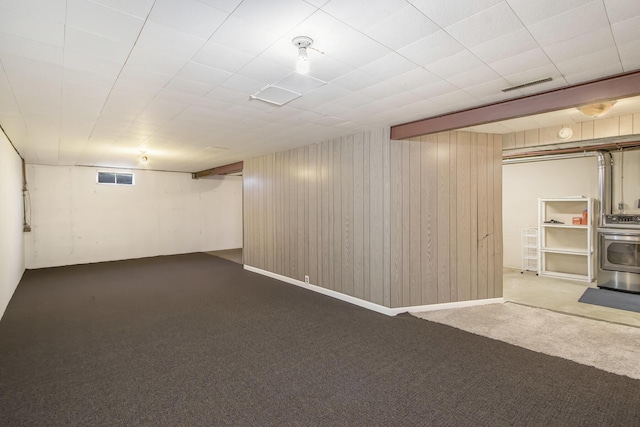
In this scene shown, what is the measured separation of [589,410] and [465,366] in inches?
32.0

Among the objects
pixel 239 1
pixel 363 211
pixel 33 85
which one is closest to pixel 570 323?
pixel 363 211

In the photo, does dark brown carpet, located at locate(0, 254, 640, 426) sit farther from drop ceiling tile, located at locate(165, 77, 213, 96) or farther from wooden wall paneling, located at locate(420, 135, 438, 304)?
drop ceiling tile, located at locate(165, 77, 213, 96)

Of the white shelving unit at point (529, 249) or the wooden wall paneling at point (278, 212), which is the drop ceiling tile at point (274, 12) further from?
the white shelving unit at point (529, 249)

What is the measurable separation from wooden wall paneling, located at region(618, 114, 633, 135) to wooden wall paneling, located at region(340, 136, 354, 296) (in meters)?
3.31

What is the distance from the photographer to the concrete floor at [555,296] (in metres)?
4.00

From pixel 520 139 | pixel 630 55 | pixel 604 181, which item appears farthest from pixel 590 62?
pixel 604 181

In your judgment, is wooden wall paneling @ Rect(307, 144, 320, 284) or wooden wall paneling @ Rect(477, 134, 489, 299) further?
wooden wall paneling @ Rect(307, 144, 320, 284)

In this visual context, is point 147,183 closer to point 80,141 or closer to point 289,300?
point 80,141

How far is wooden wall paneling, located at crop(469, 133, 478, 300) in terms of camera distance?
4.40 metres

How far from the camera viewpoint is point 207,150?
→ 5766 millimetres

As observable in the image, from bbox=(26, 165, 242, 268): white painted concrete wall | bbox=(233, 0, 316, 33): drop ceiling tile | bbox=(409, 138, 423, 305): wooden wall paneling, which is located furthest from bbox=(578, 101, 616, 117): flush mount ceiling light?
bbox=(26, 165, 242, 268): white painted concrete wall

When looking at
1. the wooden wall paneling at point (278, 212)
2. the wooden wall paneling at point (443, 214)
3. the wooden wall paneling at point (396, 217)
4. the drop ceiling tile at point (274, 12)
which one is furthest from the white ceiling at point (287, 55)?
the wooden wall paneling at point (278, 212)

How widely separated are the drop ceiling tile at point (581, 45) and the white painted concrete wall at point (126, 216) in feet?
29.4

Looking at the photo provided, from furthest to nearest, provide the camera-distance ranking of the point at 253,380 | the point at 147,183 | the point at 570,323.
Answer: the point at 147,183
the point at 570,323
the point at 253,380
